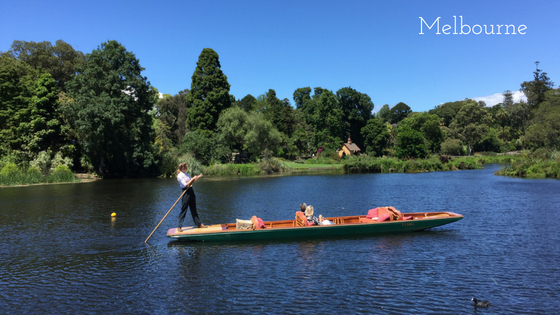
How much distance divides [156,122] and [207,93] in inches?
445

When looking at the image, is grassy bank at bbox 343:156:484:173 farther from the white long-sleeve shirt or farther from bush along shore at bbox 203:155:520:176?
the white long-sleeve shirt

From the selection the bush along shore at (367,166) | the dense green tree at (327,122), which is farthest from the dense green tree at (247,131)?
the dense green tree at (327,122)

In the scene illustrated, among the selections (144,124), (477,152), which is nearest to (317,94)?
(477,152)

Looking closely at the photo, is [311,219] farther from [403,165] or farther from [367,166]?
[403,165]

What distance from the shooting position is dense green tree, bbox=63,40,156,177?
4231cm

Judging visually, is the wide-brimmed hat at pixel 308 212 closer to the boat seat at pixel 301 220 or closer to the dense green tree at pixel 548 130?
the boat seat at pixel 301 220

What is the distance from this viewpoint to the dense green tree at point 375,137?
8369 centimetres

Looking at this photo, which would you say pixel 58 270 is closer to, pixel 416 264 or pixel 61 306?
pixel 61 306

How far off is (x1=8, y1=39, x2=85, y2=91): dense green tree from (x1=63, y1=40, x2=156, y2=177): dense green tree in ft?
46.7

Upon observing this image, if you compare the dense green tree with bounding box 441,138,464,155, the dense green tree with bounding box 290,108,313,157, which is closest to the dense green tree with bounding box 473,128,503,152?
the dense green tree with bounding box 441,138,464,155

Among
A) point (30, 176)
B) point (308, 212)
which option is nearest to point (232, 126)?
point (30, 176)

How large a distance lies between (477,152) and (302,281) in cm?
9381

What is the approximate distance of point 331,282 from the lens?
10477mm

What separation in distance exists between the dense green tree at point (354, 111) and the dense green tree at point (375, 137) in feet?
13.0
